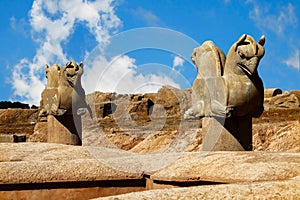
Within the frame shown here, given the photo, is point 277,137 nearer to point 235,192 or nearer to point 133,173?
point 133,173

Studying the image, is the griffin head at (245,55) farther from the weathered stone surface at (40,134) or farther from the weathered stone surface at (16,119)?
the weathered stone surface at (16,119)

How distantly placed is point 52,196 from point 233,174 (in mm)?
1896

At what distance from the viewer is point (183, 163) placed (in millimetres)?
5434

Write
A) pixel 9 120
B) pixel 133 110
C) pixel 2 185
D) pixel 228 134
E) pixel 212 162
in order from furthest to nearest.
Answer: pixel 9 120
pixel 133 110
pixel 228 134
pixel 2 185
pixel 212 162

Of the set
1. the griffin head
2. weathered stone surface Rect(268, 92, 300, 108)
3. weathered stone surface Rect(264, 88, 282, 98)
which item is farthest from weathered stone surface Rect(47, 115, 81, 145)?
weathered stone surface Rect(264, 88, 282, 98)

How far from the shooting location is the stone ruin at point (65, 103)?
1012cm

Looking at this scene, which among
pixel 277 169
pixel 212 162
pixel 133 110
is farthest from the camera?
pixel 133 110

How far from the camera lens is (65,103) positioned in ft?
33.3

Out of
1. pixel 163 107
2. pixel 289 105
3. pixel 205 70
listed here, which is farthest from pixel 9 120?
pixel 205 70

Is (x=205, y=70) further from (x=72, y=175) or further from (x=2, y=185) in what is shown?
(x=2, y=185)

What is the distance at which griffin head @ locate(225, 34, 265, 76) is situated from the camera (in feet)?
22.3

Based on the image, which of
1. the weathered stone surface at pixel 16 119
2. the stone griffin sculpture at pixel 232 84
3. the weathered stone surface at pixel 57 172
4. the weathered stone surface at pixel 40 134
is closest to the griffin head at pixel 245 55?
the stone griffin sculpture at pixel 232 84

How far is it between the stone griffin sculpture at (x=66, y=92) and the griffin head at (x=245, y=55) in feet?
12.7

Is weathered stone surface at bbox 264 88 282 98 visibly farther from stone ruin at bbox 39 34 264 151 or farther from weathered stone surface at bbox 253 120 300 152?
stone ruin at bbox 39 34 264 151
